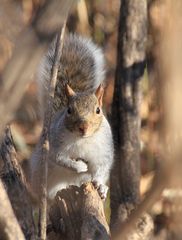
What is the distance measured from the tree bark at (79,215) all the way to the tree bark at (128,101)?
1.94ft

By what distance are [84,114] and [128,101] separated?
0.89ft

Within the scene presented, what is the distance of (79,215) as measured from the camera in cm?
188

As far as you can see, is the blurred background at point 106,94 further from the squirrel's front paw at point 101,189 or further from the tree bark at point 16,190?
the tree bark at point 16,190

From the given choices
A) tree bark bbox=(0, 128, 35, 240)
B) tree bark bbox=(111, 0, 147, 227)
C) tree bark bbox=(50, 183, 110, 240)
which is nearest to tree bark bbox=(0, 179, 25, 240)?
tree bark bbox=(0, 128, 35, 240)

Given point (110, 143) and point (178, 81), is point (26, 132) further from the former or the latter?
point (178, 81)

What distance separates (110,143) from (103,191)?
1.15ft

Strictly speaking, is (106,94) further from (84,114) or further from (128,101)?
(84,114)

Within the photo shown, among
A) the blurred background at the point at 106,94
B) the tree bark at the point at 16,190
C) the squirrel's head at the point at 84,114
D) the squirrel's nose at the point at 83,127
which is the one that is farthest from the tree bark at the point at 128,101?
the tree bark at the point at 16,190

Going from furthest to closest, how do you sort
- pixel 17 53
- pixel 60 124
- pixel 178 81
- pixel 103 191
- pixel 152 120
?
pixel 152 120
pixel 60 124
pixel 103 191
pixel 178 81
pixel 17 53

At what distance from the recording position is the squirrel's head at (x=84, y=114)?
241 centimetres

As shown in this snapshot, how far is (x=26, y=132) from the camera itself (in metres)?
4.21

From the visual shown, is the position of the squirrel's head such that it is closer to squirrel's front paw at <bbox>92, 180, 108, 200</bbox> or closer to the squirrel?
the squirrel

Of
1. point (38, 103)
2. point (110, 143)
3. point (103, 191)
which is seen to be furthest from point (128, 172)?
point (38, 103)

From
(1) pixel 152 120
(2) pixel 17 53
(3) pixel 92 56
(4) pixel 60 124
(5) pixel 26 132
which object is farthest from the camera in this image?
(5) pixel 26 132
